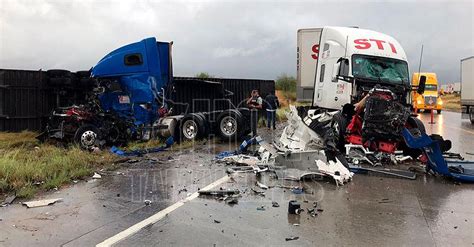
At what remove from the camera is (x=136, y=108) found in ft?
41.4

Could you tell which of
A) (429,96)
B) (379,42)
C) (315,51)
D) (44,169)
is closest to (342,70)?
(379,42)

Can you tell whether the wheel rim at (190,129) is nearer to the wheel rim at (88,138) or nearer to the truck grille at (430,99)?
the wheel rim at (88,138)

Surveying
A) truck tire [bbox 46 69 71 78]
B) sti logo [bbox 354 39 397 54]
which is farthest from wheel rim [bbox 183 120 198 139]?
sti logo [bbox 354 39 397 54]

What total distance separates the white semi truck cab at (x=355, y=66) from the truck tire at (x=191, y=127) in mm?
4127

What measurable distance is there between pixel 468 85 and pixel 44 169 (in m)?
23.1

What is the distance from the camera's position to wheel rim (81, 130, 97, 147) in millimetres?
11406

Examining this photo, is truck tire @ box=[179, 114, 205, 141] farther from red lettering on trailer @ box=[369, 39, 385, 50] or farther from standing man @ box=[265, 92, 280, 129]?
red lettering on trailer @ box=[369, 39, 385, 50]

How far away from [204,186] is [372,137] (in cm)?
452

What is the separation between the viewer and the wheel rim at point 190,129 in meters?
12.7

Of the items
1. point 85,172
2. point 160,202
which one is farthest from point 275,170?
point 85,172

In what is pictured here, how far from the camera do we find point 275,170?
314 inches

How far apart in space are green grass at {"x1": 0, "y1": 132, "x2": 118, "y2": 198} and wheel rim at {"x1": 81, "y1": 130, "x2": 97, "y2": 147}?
1.44 meters

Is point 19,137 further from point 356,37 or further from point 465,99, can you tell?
point 465,99

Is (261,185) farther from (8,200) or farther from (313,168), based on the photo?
(8,200)
